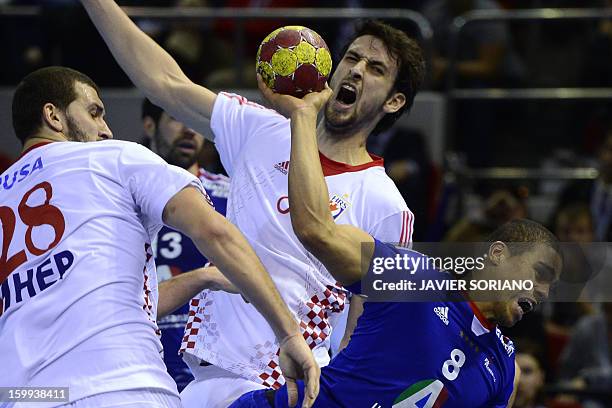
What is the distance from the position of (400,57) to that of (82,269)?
2441mm

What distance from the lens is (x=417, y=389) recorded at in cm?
477

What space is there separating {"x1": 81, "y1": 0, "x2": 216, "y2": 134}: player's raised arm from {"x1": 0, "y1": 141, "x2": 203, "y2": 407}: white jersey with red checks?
1.28 metres

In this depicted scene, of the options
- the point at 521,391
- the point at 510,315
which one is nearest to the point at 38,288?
the point at 510,315

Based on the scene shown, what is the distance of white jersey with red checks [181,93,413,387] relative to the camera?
5.51 meters

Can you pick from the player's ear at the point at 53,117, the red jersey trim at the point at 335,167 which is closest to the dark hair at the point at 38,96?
the player's ear at the point at 53,117

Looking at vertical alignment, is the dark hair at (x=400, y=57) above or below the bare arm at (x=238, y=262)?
Answer: above

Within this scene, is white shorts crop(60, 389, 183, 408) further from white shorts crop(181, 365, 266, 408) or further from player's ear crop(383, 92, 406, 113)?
player's ear crop(383, 92, 406, 113)

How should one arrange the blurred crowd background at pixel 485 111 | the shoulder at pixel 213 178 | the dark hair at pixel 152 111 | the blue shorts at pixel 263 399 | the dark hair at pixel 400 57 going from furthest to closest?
the blurred crowd background at pixel 485 111
the dark hair at pixel 152 111
the shoulder at pixel 213 178
the dark hair at pixel 400 57
the blue shorts at pixel 263 399

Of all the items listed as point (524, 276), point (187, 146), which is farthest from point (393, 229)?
point (187, 146)

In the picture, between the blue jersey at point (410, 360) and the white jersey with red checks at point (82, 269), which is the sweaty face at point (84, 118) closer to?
the white jersey with red checks at point (82, 269)

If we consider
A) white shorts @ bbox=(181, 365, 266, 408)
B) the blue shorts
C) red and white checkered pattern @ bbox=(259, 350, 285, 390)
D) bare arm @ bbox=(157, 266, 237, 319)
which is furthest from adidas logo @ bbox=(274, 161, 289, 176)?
the blue shorts

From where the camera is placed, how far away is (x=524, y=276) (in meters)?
5.01

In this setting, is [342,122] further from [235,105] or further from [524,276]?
[524,276]

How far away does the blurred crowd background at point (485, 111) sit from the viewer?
9.40 meters
